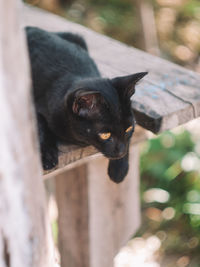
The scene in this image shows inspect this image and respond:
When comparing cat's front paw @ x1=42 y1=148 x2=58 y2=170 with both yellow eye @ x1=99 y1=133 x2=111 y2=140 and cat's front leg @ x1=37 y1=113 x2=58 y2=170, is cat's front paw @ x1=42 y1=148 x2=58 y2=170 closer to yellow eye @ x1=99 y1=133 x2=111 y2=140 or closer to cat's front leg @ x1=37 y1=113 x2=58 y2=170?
cat's front leg @ x1=37 y1=113 x2=58 y2=170

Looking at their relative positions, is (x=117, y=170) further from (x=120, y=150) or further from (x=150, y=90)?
(x=150, y=90)

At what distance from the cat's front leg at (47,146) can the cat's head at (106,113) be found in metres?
0.10

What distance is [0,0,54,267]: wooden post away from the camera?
588 millimetres

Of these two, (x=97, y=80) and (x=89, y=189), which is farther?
(x=89, y=189)

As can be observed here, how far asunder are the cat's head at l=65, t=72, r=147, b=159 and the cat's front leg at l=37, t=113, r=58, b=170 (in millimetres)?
102

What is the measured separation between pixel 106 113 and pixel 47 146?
0.74 ft

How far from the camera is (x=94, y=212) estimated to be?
6.12 ft

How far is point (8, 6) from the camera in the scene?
574 mm

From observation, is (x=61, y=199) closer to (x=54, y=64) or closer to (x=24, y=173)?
(x=54, y=64)

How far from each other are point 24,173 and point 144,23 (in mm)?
4130

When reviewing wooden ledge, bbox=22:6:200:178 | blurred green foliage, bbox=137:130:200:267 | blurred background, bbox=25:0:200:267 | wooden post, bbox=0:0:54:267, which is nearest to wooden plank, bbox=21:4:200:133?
wooden ledge, bbox=22:6:200:178

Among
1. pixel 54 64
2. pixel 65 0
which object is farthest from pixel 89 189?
pixel 65 0

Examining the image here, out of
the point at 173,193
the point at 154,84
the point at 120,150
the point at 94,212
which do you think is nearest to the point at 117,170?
the point at 120,150

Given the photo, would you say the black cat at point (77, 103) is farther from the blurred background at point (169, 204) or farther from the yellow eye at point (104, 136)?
the blurred background at point (169, 204)
